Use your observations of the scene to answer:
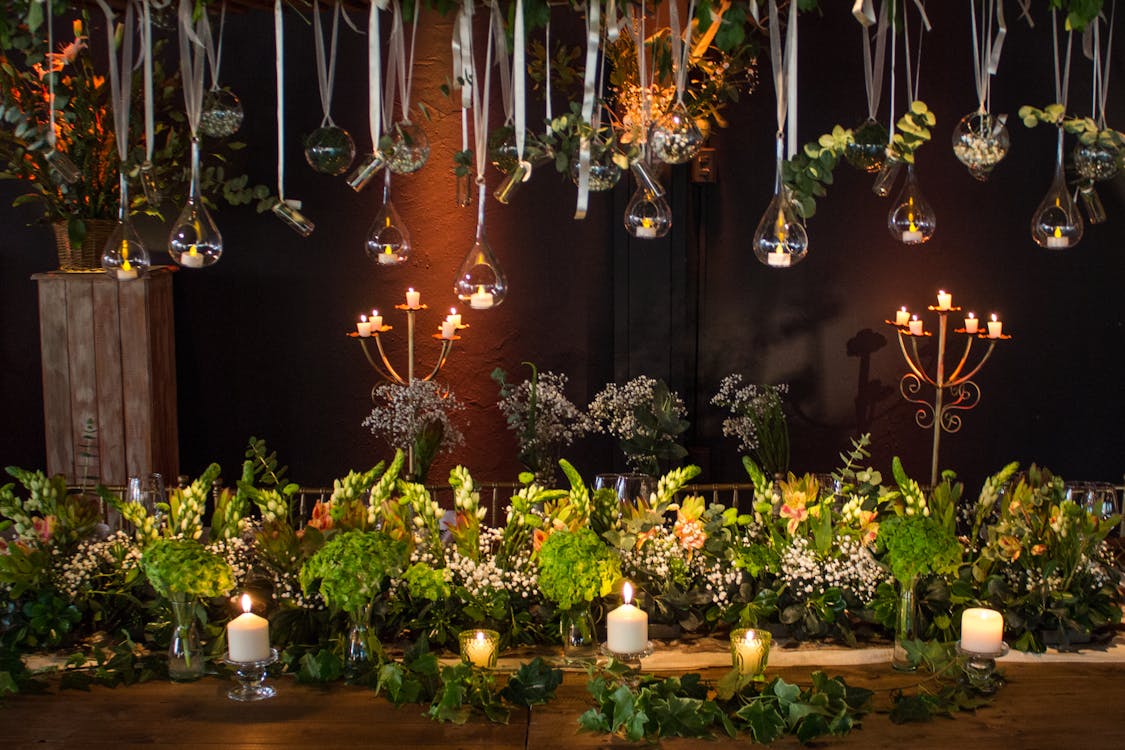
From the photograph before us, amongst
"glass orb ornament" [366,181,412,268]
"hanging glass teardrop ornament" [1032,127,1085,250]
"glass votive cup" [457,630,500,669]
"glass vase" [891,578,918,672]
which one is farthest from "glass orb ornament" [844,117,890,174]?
"glass votive cup" [457,630,500,669]

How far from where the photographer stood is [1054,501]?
286 cm

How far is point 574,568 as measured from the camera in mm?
2514

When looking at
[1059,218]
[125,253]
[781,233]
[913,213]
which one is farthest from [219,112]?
[1059,218]

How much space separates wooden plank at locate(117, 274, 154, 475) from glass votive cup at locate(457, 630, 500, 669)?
3015 mm

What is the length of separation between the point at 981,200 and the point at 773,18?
10.7 ft

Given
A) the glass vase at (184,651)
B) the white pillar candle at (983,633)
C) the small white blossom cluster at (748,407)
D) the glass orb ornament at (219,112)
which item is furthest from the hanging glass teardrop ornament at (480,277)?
the small white blossom cluster at (748,407)

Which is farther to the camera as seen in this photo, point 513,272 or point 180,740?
point 513,272

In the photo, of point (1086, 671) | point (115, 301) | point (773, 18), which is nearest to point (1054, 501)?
point (1086, 671)

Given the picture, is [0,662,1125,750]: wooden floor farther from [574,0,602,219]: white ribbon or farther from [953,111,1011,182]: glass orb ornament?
[953,111,1011,182]: glass orb ornament

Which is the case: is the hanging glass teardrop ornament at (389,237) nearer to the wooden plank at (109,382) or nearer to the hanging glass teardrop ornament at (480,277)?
the hanging glass teardrop ornament at (480,277)

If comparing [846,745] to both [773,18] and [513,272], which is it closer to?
[773,18]

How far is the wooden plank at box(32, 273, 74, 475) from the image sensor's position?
5.02 meters

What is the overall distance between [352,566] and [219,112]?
116cm

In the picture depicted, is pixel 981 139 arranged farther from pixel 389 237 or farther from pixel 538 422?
pixel 538 422
